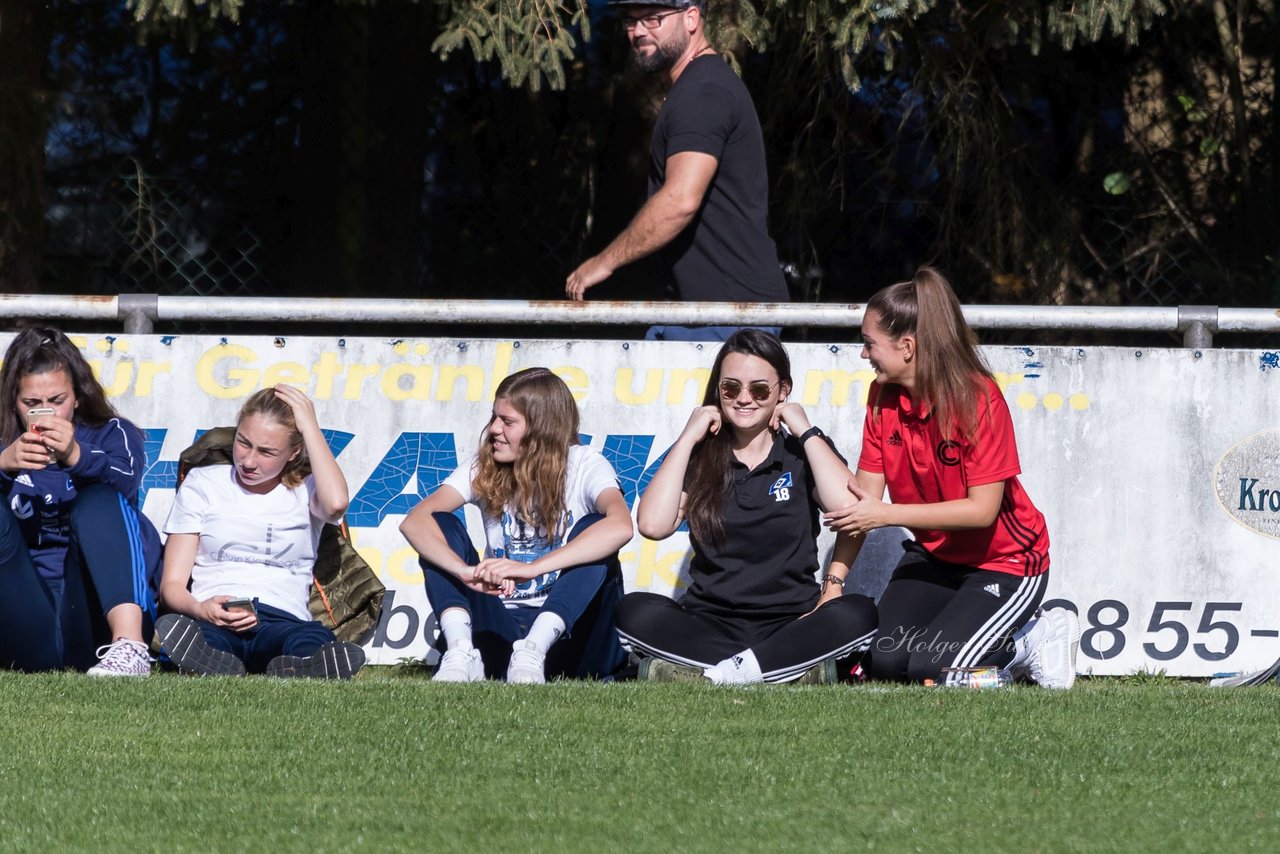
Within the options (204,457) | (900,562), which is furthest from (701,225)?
(204,457)

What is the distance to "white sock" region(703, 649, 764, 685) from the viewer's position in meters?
5.23

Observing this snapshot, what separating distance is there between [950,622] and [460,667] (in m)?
1.62

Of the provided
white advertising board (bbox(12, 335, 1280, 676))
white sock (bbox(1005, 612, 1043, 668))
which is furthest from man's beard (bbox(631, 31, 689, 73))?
white sock (bbox(1005, 612, 1043, 668))

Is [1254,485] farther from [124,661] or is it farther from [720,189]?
[124,661]

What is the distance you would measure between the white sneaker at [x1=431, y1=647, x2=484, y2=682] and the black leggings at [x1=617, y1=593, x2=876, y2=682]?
1.60ft

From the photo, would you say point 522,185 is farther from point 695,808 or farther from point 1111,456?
point 695,808

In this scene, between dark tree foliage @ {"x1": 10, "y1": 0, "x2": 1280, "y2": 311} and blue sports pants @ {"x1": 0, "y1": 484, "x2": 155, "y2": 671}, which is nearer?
blue sports pants @ {"x1": 0, "y1": 484, "x2": 155, "y2": 671}

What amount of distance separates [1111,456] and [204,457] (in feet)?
11.0

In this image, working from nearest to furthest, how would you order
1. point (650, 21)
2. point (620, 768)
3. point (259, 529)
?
point (620, 768)
point (259, 529)
point (650, 21)

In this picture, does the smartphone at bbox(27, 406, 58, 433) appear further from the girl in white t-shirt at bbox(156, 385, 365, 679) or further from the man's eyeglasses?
the man's eyeglasses

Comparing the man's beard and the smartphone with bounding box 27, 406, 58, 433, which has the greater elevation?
the man's beard

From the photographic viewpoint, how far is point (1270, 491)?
19.7 feet

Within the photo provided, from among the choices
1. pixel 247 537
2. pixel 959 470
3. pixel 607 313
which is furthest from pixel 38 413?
pixel 959 470

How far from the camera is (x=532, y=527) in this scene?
18.8 ft
